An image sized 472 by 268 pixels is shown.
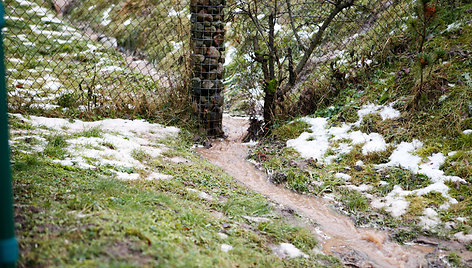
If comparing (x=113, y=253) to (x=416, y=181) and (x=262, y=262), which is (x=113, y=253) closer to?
(x=262, y=262)

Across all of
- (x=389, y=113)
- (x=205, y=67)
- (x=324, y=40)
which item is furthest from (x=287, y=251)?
(x=324, y=40)

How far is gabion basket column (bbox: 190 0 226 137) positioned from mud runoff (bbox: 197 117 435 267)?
0.96 m

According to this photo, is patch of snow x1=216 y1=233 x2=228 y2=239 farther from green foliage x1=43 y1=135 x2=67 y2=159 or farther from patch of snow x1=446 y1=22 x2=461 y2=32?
patch of snow x1=446 y1=22 x2=461 y2=32

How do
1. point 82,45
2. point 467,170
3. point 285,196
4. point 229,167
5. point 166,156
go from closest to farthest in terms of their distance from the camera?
point 467,170 < point 285,196 < point 166,156 < point 229,167 < point 82,45

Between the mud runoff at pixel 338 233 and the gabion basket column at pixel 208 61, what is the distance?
959 millimetres

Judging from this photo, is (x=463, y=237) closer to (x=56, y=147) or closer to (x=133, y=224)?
(x=133, y=224)

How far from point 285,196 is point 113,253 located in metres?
2.51

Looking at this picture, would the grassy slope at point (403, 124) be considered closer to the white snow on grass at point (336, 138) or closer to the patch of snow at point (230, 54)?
the white snow on grass at point (336, 138)

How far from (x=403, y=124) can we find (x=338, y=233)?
79.2 inches

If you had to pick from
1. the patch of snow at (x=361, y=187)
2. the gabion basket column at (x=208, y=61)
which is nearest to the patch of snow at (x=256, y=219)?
the patch of snow at (x=361, y=187)

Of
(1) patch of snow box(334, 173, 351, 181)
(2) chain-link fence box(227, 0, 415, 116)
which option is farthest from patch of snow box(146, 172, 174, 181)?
(2) chain-link fence box(227, 0, 415, 116)

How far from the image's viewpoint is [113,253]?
5.89ft

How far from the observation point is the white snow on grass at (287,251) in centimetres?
262

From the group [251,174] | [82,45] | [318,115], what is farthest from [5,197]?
[82,45]
